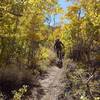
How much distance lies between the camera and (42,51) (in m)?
32.0

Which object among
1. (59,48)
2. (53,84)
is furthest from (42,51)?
(53,84)

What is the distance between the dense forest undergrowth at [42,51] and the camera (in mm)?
20891

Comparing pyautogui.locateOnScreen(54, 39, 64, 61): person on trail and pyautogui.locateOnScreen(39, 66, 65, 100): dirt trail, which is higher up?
pyautogui.locateOnScreen(54, 39, 64, 61): person on trail

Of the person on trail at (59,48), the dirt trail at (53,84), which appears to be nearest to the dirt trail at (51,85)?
the dirt trail at (53,84)

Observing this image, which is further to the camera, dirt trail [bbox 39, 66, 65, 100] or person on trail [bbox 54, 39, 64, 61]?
person on trail [bbox 54, 39, 64, 61]

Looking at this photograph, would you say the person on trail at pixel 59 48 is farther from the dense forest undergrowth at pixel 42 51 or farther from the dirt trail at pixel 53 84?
the dirt trail at pixel 53 84

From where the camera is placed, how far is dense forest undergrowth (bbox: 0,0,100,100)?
822 inches

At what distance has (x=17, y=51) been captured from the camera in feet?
86.5

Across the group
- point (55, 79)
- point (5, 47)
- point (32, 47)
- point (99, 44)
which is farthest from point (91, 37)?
point (5, 47)

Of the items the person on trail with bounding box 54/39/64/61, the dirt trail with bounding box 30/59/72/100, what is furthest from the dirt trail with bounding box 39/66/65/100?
the person on trail with bounding box 54/39/64/61

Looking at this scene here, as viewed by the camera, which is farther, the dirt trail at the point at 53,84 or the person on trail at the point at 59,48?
the person on trail at the point at 59,48

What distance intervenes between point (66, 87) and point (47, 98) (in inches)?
85.0

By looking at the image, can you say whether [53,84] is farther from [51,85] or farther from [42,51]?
[42,51]

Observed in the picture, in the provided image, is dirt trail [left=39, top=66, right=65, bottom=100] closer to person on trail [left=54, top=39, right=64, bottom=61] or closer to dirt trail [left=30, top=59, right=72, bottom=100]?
dirt trail [left=30, top=59, right=72, bottom=100]
